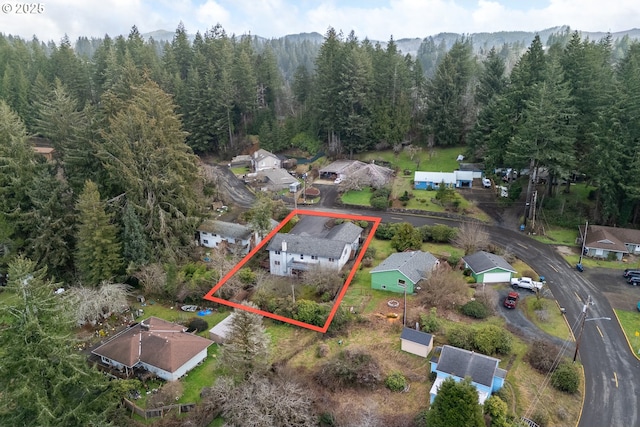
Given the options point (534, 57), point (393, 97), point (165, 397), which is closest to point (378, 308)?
point (165, 397)

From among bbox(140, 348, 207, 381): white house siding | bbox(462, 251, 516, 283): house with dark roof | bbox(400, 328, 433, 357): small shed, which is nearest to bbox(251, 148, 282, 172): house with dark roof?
bbox(462, 251, 516, 283): house with dark roof

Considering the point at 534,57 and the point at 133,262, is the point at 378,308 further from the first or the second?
the point at 534,57

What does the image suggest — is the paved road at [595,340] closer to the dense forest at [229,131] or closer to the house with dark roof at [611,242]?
the house with dark roof at [611,242]

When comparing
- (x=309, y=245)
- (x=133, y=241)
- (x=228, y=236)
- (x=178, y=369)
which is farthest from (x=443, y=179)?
(x=178, y=369)

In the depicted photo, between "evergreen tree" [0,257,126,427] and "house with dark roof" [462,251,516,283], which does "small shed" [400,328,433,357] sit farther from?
"evergreen tree" [0,257,126,427]

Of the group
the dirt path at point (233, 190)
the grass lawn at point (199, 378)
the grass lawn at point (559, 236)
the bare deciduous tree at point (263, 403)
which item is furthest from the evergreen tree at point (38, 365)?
the grass lawn at point (559, 236)

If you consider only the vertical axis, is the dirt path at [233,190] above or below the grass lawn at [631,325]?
above

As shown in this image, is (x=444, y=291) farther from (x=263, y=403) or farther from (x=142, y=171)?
(x=142, y=171)
